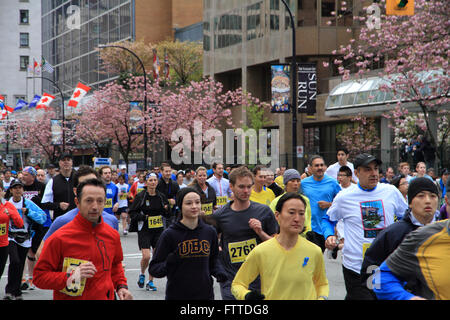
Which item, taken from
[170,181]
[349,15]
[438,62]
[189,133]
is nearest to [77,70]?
[189,133]

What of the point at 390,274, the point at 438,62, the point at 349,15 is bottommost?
the point at 390,274

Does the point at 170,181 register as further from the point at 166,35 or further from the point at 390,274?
the point at 166,35

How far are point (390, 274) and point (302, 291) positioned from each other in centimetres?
128

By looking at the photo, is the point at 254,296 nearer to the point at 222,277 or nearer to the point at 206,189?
the point at 222,277

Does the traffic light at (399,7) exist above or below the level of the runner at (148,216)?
above

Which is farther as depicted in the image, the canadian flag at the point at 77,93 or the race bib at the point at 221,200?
the canadian flag at the point at 77,93

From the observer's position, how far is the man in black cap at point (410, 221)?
16.2 feet

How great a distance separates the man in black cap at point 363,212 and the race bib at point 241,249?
778 mm

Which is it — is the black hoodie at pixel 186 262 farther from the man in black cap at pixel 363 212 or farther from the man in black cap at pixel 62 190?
the man in black cap at pixel 62 190

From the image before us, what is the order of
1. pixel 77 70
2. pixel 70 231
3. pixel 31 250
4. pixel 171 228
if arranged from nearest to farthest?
1. pixel 70 231
2. pixel 171 228
3. pixel 31 250
4. pixel 77 70

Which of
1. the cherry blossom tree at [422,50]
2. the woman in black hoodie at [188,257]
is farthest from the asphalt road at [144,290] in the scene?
the cherry blossom tree at [422,50]

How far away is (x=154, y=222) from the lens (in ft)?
39.8

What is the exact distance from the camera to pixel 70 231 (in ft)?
16.4

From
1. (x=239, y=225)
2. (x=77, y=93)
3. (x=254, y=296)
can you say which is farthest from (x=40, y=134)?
(x=254, y=296)
